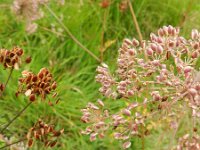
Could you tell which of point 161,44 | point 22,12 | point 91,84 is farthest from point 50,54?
point 161,44

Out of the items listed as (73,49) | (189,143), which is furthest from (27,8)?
(189,143)

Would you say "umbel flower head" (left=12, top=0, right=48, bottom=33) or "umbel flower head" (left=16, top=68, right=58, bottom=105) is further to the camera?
"umbel flower head" (left=12, top=0, right=48, bottom=33)

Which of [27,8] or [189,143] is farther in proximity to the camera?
[27,8]

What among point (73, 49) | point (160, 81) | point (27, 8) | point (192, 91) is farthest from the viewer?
point (73, 49)

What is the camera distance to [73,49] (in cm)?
402

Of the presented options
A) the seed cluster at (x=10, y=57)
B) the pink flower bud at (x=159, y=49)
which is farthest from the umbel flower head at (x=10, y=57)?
the pink flower bud at (x=159, y=49)

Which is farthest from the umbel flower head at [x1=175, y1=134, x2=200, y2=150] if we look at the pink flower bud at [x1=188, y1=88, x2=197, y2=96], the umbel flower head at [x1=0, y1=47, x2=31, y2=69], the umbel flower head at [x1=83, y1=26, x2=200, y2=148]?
the umbel flower head at [x1=0, y1=47, x2=31, y2=69]

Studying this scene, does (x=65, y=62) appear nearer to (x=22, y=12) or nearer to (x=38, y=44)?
(x=38, y=44)

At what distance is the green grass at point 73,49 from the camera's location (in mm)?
3461

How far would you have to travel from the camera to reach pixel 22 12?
10.4 ft

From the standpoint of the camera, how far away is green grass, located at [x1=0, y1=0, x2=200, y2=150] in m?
3.46

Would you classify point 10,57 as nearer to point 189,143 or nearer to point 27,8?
point 189,143

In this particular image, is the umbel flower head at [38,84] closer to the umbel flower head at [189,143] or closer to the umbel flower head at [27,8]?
the umbel flower head at [189,143]

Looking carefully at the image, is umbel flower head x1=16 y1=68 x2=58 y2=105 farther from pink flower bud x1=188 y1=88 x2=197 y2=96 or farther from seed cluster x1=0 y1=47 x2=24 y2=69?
pink flower bud x1=188 y1=88 x2=197 y2=96
